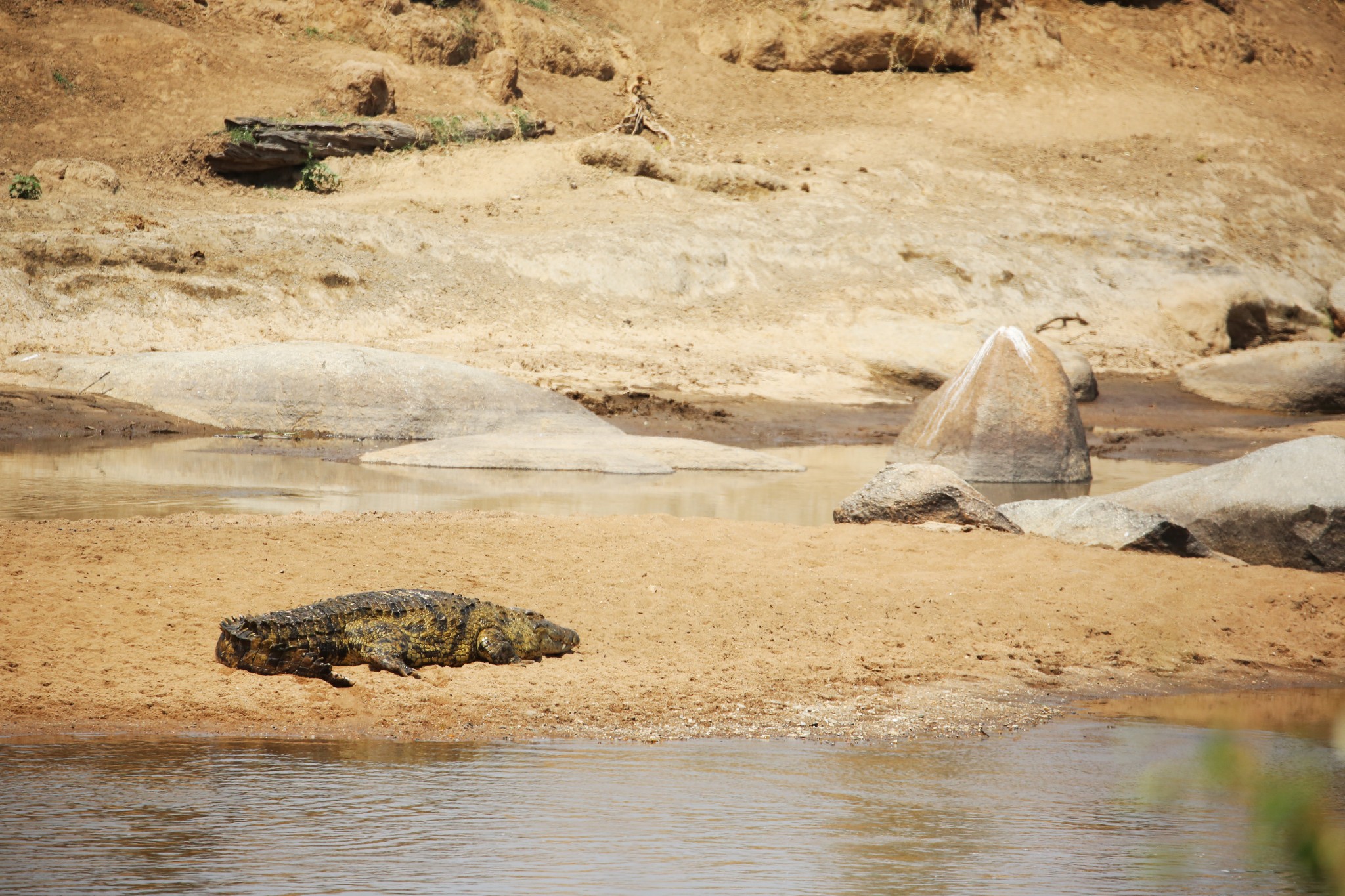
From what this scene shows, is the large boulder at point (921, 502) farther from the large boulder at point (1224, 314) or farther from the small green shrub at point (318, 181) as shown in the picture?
the small green shrub at point (318, 181)

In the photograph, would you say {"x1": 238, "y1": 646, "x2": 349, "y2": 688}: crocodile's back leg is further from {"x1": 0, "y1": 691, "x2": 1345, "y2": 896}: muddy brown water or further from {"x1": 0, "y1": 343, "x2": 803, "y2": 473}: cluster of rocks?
{"x1": 0, "y1": 343, "x2": 803, "y2": 473}: cluster of rocks

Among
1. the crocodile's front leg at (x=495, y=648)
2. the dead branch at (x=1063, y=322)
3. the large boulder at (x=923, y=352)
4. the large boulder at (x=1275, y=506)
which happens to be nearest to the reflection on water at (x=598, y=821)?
the crocodile's front leg at (x=495, y=648)

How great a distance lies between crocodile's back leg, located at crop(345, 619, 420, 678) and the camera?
543 centimetres

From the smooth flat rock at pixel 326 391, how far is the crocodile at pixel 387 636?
8.27m

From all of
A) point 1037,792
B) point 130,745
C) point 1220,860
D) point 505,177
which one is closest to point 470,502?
point 130,745

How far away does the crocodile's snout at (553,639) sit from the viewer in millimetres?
5867

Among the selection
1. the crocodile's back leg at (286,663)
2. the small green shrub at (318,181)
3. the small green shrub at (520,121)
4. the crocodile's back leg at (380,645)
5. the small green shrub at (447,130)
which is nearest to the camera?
the crocodile's back leg at (286,663)

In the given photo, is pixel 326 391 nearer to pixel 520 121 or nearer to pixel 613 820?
pixel 613 820

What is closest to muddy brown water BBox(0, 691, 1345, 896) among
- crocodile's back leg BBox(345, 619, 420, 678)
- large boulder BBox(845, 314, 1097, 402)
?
crocodile's back leg BBox(345, 619, 420, 678)

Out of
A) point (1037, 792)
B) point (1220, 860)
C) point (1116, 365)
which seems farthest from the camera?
point (1116, 365)

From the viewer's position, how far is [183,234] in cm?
1812

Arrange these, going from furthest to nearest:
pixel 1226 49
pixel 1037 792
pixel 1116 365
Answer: pixel 1226 49 < pixel 1116 365 < pixel 1037 792

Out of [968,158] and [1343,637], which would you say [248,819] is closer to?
[1343,637]

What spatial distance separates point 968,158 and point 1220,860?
935 inches
